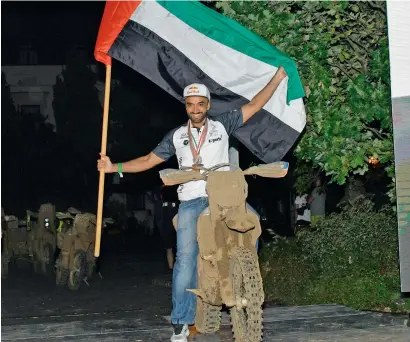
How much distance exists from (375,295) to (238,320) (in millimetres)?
2848

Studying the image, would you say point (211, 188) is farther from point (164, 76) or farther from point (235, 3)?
point (235, 3)

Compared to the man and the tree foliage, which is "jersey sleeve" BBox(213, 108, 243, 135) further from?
the tree foliage

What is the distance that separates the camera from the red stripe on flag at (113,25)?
27.8ft

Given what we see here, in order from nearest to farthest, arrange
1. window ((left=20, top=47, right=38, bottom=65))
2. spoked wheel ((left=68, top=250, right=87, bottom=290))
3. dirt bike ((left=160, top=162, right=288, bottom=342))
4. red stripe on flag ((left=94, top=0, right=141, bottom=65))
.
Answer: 1. dirt bike ((left=160, top=162, right=288, bottom=342))
2. red stripe on flag ((left=94, top=0, right=141, bottom=65))
3. spoked wheel ((left=68, top=250, right=87, bottom=290))
4. window ((left=20, top=47, right=38, bottom=65))

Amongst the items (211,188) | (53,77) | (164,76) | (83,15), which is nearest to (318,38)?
(164,76)

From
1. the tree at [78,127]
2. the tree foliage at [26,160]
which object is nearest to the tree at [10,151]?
the tree foliage at [26,160]

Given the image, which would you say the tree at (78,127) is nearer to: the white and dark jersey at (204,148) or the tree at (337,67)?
the tree at (337,67)

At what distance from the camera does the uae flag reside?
8.51 meters

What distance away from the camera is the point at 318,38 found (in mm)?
8953

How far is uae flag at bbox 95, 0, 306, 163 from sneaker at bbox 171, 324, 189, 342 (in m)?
1.80

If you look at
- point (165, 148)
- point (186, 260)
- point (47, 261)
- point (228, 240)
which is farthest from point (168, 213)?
point (228, 240)

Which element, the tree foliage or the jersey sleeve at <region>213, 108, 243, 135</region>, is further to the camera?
the tree foliage

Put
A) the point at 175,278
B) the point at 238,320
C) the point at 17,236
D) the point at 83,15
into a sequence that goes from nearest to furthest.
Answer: the point at 238,320 → the point at 175,278 → the point at 17,236 → the point at 83,15

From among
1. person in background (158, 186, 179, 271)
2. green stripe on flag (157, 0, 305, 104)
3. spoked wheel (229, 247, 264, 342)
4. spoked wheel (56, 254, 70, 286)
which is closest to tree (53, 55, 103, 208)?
person in background (158, 186, 179, 271)
